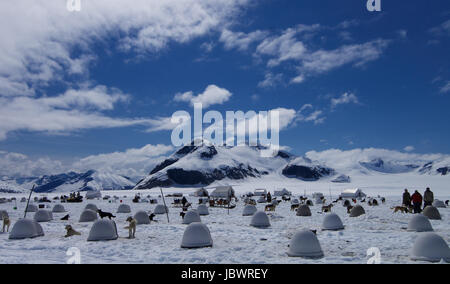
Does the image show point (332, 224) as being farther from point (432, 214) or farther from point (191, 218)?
point (191, 218)

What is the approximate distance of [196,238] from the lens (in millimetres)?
13992

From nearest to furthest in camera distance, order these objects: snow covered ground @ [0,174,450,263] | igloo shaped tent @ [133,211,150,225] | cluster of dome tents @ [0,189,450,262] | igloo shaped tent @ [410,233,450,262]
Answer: igloo shaped tent @ [410,233,450,262] < cluster of dome tents @ [0,189,450,262] < snow covered ground @ [0,174,450,263] < igloo shaped tent @ [133,211,150,225]

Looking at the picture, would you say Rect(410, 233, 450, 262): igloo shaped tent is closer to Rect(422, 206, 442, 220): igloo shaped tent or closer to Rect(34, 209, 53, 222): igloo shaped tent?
Rect(422, 206, 442, 220): igloo shaped tent

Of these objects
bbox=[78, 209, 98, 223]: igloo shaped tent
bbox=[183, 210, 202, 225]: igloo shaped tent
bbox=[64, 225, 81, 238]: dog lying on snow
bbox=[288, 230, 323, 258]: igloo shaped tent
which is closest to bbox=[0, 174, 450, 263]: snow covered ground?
bbox=[64, 225, 81, 238]: dog lying on snow

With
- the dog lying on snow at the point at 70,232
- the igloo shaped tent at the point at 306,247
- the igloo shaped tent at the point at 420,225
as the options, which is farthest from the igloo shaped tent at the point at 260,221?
the dog lying on snow at the point at 70,232

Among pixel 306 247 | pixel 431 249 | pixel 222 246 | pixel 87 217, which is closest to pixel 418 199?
pixel 431 249

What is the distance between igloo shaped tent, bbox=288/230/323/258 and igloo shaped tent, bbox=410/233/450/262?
296cm

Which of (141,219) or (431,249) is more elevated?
(431,249)

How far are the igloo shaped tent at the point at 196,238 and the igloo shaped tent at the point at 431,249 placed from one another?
733 cm

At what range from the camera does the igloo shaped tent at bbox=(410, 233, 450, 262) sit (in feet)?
34.8

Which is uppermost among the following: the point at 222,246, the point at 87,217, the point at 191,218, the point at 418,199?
the point at 418,199

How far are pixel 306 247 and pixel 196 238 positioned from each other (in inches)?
172
